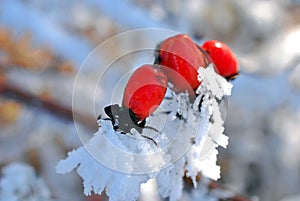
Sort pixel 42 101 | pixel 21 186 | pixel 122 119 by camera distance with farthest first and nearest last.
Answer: pixel 42 101 → pixel 21 186 → pixel 122 119

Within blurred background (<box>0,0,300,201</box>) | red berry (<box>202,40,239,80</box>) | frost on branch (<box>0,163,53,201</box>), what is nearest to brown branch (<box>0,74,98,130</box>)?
blurred background (<box>0,0,300,201</box>)

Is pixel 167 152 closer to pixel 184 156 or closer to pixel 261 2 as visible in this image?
pixel 184 156

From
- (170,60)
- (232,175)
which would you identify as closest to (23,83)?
(232,175)

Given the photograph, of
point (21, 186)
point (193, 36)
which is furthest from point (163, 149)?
point (193, 36)

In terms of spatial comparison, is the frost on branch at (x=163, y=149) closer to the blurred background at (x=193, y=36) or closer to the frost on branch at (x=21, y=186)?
the frost on branch at (x=21, y=186)

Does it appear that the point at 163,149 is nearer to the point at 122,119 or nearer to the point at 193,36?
the point at 122,119

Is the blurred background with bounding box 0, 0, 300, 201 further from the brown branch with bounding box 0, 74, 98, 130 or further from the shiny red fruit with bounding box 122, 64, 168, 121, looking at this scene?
the shiny red fruit with bounding box 122, 64, 168, 121

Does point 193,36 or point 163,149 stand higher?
point 193,36
